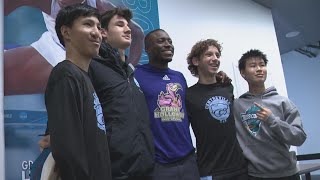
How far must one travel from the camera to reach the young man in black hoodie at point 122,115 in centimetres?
95

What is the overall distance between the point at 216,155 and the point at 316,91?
16.5 ft

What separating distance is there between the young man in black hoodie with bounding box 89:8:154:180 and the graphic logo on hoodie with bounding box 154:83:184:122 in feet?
0.49

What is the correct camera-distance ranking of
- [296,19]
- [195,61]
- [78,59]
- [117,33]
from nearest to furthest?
1. [78,59]
2. [117,33]
3. [195,61]
4. [296,19]

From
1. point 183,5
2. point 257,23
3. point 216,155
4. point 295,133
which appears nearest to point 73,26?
point 216,155

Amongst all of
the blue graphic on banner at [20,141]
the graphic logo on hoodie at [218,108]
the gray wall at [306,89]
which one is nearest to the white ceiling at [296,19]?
the gray wall at [306,89]

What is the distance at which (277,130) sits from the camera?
57.9 inches

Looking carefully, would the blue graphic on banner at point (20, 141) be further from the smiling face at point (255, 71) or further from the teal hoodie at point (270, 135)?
the smiling face at point (255, 71)

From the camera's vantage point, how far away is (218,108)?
1.42 meters

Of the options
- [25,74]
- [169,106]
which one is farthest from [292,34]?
[25,74]

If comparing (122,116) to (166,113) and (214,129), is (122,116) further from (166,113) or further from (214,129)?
(214,129)

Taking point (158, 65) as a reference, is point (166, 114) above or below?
below

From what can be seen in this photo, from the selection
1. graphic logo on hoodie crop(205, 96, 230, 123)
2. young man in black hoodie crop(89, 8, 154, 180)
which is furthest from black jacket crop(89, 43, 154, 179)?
graphic logo on hoodie crop(205, 96, 230, 123)

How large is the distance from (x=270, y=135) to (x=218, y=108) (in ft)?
1.13

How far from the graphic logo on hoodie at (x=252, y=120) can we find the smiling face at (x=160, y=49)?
1.75ft
